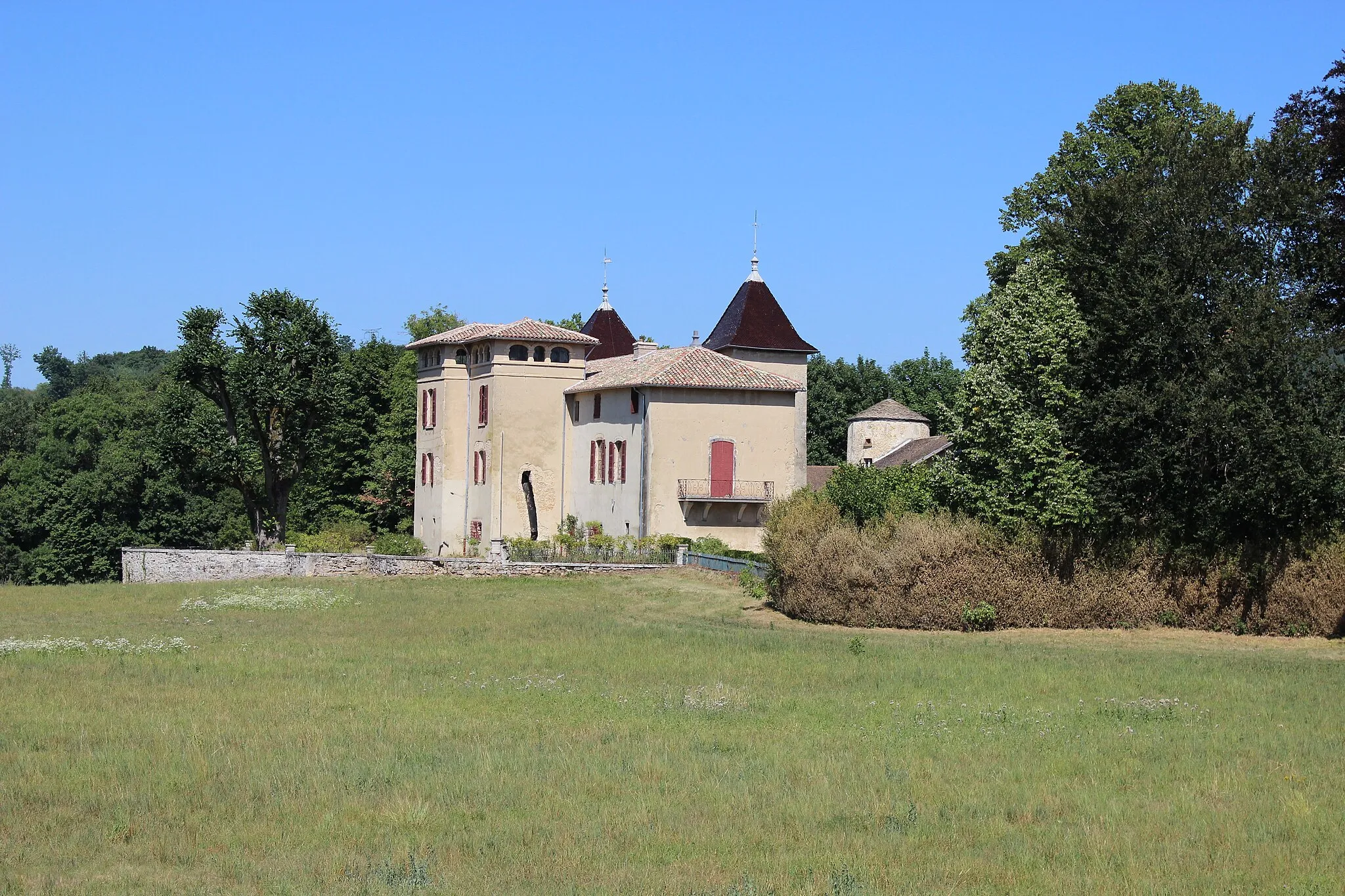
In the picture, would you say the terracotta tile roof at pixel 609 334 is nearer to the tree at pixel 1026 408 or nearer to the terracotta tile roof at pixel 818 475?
the terracotta tile roof at pixel 818 475

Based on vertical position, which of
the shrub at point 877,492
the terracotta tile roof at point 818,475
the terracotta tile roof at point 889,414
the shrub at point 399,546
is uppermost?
the terracotta tile roof at point 889,414

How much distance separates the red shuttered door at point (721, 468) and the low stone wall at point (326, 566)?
5198 millimetres

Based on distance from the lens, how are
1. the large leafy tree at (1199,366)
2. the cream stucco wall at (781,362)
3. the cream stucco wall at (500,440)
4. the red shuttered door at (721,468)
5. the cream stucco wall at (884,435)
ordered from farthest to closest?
the cream stucco wall at (884,435), the cream stucco wall at (781,362), the cream stucco wall at (500,440), the red shuttered door at (721,468), the large leafy tree at (1199,366)

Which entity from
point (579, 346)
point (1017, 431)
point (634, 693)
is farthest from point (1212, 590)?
point (579, 346)

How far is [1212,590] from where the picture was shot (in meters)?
27.1

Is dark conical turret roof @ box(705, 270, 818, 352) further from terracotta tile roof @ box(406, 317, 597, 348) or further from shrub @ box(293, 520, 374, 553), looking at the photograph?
shrub @ box(293, 520, 374, 553)

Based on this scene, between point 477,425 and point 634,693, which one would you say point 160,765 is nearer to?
point 634,693

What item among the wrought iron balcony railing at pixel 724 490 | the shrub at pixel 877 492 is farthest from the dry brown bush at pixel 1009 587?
the wrought iron balcony railing at pixel 724 490

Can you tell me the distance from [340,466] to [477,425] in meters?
13.7

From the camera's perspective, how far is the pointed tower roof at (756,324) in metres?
55.9

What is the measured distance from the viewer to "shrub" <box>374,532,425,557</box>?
160 ft

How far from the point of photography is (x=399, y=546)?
161 ft

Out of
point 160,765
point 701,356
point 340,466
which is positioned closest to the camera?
point 160,765

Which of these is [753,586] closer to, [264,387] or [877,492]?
[877,492]
